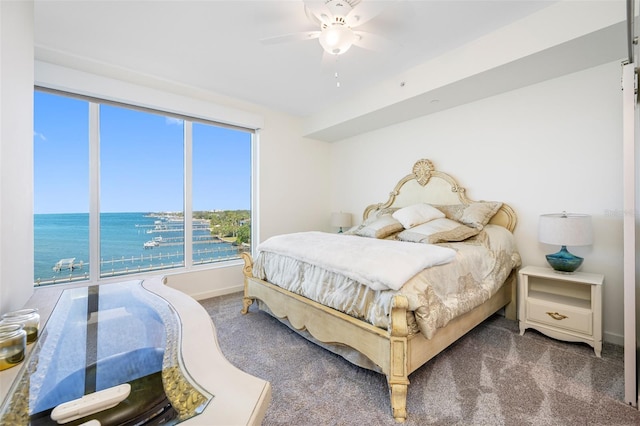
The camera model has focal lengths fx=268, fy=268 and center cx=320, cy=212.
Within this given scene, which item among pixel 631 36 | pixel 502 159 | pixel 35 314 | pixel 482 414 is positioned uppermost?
pixel 631 36

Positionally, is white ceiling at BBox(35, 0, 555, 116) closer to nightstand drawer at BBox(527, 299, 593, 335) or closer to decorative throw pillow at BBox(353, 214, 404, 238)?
decorative throw pillow at BBox(353, 214, 404, 238)

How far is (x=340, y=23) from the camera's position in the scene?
5.94ft

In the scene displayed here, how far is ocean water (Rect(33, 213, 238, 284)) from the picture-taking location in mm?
2576

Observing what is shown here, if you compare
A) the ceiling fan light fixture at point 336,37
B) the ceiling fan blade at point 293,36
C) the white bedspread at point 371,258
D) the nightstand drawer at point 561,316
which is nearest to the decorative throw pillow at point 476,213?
the nightstand drawer at point 561,316

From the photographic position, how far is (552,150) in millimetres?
2471

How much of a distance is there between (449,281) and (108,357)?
1.85 meters

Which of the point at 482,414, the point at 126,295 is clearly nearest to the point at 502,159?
the point at 482,414

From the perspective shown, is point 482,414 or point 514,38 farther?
point 514,38

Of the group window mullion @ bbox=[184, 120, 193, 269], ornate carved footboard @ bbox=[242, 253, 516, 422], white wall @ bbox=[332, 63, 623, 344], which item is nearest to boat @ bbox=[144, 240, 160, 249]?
window mullion @ bbox=[184, 120, 193, 269]

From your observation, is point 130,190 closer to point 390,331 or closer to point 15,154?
point 15,154

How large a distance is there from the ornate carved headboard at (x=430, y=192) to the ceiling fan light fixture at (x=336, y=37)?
6.22 feet

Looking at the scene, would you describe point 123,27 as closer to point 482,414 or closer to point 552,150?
point 482,414

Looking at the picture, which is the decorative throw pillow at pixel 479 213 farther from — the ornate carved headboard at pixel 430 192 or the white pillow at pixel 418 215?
the white pillow at pixel 418 215

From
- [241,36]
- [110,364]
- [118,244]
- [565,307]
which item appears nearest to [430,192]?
[565,307]
